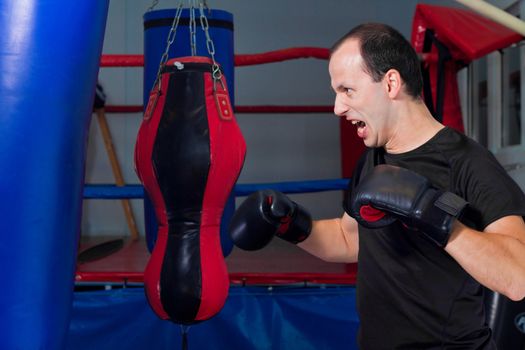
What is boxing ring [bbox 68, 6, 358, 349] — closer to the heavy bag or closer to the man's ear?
the heavy bag

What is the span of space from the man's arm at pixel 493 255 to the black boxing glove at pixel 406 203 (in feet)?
0.10

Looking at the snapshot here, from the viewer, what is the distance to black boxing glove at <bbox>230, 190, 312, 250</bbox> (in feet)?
4.80

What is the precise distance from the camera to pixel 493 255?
1160 millimetres

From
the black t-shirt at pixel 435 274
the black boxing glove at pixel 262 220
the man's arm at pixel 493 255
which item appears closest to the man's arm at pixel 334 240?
the black boxing glove at pixel 262 220

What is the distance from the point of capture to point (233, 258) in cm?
355

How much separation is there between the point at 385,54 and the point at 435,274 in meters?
0.42

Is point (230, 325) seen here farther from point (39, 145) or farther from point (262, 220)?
point (39, 145)

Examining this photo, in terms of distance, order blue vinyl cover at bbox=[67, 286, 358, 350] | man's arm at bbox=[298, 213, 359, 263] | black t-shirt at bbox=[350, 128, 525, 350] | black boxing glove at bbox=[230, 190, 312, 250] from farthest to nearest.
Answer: blue vinyl cover at bbox=[67, 286, 358, 350]
man's arm at bbox=[298, 213, 359, 263]
black boxing glove at bbox=[230, 190, 312, 250]
black t-shirt at bbox=[350, 128, 525, 350]

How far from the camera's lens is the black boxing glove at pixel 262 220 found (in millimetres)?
1463

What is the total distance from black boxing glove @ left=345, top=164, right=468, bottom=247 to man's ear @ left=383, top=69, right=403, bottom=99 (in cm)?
15

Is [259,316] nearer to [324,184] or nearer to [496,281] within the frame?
[324,184]

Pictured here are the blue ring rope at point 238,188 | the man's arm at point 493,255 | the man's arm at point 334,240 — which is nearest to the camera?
the man's arm at point 493,255

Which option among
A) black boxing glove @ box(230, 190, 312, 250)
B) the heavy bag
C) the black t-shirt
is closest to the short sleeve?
the black t-shirt

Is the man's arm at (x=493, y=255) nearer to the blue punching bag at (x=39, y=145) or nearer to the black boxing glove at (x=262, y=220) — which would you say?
the black boxing glove at (x=262, y=220)
